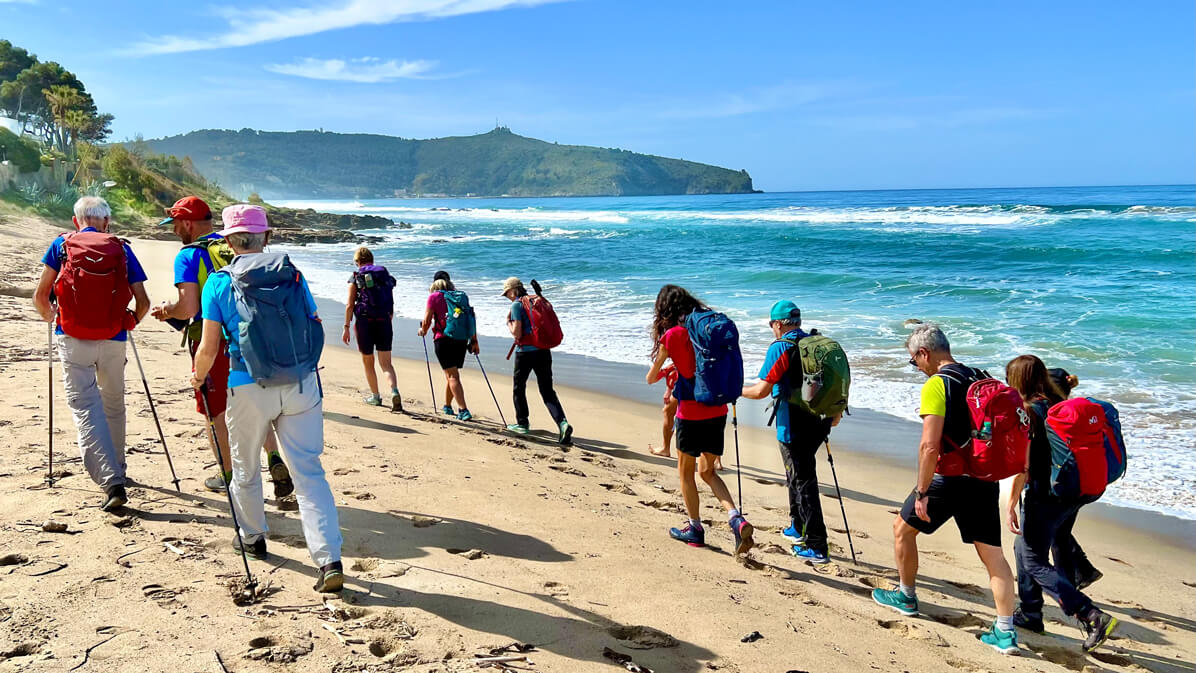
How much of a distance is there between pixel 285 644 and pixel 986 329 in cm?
1501

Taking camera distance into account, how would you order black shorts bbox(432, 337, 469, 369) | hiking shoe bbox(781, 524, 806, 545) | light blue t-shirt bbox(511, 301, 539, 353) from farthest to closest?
black shorts bbox(432, 337, 469, 369), light blue t-shirt bbox(511, 301, 539, 353), hiking shoe bbox(781, 524, 806, 545)

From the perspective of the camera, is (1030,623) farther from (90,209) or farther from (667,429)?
(90,209)

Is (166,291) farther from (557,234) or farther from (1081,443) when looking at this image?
(557,234)

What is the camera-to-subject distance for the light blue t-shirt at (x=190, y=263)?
163 inches

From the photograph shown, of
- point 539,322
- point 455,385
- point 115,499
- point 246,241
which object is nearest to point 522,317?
point 539,322

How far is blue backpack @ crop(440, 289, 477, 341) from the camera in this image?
8.15m

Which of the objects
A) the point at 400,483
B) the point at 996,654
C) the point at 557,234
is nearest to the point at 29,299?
the point at 400,483

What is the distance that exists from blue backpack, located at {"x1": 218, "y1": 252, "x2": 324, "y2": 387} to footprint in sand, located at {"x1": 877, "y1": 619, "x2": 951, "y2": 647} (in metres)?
3.28

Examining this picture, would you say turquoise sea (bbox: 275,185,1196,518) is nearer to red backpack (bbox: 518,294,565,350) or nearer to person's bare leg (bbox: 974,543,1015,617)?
person's bare leg (bbox: 974,543,1015,617)

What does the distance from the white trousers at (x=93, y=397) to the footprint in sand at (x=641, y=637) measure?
3.09m

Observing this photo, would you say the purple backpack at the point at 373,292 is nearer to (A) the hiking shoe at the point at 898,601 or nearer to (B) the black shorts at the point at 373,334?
(B) the black shorts at the point at 373,334

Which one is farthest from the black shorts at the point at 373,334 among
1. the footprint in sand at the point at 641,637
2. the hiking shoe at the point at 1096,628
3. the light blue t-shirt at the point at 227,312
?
the hiking shoe at the point at 1096,628

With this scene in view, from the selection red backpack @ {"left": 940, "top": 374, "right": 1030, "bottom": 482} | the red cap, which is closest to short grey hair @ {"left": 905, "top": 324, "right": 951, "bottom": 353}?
red backpack @ {"left": 940, "top": 374, "right": 1030, "bottom": 482}

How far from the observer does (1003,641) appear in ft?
13.4
